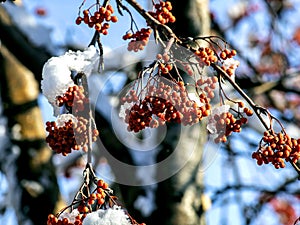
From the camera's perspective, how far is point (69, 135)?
69.9 inches

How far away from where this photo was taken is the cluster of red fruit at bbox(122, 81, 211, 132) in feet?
5.76

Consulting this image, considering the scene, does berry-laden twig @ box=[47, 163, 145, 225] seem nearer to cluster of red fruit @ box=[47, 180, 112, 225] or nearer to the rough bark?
cluster of red fruit @ box=[47, 180, 112, 225]

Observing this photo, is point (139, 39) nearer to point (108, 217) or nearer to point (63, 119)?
point (63, 119)

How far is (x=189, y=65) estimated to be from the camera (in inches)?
74.7

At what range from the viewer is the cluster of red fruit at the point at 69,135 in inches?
68.8

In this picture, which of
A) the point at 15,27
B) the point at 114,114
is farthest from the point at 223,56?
the point at 15,27

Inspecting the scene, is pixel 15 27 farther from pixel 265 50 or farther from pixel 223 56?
pixel 265 50

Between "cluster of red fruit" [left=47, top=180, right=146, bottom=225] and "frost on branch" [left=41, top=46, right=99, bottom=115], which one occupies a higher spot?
"frost on branch" [left=41, top=46, right=99, bottom=115]

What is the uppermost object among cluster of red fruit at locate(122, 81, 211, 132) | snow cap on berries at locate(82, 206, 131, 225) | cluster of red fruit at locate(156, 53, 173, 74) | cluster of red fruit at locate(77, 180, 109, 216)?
cluster of red fruit at locate(156, 53, 173, 74)

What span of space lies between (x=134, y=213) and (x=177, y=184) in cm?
46

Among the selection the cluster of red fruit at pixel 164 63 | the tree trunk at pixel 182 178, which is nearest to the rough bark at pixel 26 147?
the tree trunk at pixel 182 178

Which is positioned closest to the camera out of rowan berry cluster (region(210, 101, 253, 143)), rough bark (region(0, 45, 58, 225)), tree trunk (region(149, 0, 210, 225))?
rowan berry cluster (region(210, 101, 253, 143))

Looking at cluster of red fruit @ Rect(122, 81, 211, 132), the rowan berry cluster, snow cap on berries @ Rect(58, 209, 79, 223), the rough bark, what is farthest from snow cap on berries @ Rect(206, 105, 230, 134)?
the rough bark

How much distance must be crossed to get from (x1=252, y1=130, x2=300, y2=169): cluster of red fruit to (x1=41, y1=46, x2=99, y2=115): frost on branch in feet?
2.09
